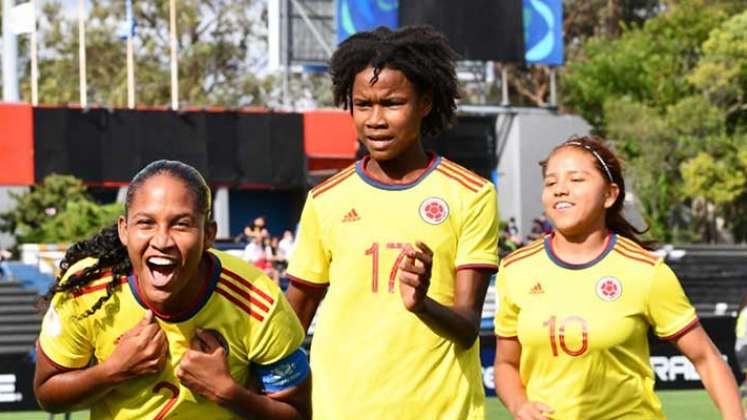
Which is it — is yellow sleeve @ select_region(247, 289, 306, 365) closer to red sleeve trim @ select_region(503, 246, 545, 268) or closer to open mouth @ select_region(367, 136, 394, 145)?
open mouth @ select_region(367, 136, 394, 145)

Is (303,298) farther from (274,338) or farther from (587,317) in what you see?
(274,338)

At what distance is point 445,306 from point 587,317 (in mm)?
735

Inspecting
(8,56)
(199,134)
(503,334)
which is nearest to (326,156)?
(199,134)

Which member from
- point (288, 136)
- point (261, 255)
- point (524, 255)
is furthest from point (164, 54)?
point (524, 255)

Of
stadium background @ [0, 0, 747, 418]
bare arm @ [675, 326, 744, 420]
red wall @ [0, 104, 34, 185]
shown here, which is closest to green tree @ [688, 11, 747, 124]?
stadium background @ [0, 0, 747, 418]

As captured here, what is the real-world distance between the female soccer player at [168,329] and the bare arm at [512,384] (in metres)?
1.55

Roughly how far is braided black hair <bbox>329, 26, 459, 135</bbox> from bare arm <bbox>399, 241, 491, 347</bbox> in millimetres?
650

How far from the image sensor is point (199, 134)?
4688cm

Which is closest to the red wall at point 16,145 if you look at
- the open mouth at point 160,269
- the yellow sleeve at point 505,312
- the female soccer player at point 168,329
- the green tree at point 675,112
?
the green tree at point 675,112

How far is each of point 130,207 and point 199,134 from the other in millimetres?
42302

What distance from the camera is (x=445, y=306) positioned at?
19.9 ft

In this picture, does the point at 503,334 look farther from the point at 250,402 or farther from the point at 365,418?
the point at 250,402

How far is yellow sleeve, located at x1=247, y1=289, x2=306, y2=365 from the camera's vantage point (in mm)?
4984

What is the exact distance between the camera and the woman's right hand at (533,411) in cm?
641
